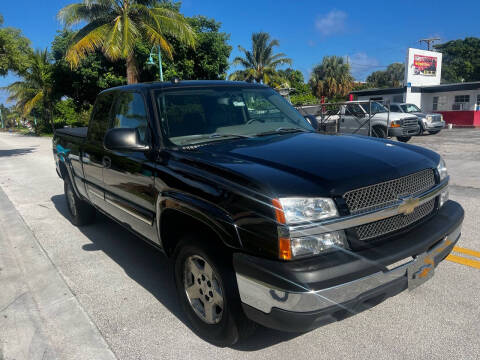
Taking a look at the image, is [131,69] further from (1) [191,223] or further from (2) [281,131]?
(1) [191,223]

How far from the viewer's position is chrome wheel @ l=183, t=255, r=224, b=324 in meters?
2.57

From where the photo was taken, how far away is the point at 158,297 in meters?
3.49

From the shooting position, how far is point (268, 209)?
212 centimetres

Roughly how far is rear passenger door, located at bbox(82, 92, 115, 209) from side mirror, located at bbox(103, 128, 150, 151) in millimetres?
1043

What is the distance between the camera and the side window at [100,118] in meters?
4.23

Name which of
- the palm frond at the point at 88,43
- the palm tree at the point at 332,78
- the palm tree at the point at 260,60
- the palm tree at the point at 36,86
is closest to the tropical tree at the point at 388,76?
the palm tree at the point at 332,78

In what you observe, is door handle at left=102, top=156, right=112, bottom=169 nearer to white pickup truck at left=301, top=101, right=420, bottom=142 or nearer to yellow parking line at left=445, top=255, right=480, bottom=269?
yellow parking line at left=445, top=255, right=480, bottom=269

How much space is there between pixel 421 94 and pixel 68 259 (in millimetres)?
34935

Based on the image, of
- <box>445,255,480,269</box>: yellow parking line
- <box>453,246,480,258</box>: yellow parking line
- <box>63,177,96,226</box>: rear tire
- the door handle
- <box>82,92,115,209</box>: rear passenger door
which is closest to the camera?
<box>445,255,480,269</box>: yellow parking line

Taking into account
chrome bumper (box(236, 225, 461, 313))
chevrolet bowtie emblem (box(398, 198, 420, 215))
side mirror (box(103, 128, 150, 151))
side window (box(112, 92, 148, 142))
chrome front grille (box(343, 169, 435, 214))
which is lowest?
chrome bumper (box(236, 225, 461, 313))

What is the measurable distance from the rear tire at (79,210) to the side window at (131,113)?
1922 mm

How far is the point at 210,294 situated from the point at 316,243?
0.94 m

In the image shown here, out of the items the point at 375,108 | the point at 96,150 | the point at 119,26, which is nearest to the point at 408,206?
the point at 96,150

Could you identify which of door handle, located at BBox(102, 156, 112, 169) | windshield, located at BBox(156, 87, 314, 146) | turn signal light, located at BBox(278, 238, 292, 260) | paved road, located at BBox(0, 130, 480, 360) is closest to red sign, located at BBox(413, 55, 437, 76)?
paved road, located at BBox(0, 130, 480, 360)
